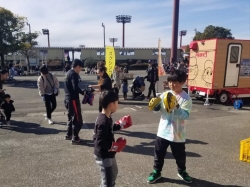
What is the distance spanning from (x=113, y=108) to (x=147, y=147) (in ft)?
8.33

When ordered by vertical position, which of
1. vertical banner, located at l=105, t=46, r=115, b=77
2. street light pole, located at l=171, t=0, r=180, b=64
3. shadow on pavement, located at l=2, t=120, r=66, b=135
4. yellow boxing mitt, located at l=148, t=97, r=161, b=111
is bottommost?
shadow on pavement, located at l=2, t=120, r=66, b=135

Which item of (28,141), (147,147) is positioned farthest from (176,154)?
(28,141)

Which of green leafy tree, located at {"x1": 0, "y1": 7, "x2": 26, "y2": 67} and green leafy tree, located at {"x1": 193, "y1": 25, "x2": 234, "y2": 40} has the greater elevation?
green leafy tree, located at {"x1": 193, "y1": 25, "x2": 234, "y2": 40}

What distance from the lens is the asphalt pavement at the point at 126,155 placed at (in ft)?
11.5

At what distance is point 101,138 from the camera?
252cm

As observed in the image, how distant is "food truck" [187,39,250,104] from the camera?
29.6ft

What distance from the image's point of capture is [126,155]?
4457 mm

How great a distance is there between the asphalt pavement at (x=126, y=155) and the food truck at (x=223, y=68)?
2.20 m

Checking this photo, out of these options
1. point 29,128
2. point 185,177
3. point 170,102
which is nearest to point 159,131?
point 170,102

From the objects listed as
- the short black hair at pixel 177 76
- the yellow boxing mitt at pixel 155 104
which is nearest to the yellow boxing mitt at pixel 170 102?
the yellow boxing mitt at pixel 155 104

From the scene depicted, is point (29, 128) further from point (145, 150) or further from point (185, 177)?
point (185, 177)

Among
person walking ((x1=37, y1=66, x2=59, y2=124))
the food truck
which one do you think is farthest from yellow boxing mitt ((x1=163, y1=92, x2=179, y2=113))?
the food truck

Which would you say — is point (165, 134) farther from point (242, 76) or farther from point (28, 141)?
point (242, 76)

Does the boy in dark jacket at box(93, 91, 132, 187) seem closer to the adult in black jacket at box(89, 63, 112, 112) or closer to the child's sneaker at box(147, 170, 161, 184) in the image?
the child's sneaker at box(147, 170, 161, 184)
